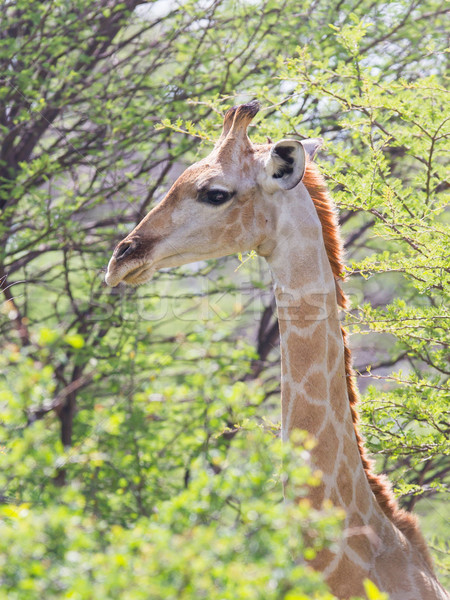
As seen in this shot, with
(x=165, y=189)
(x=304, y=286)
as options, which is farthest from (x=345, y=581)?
(x=165, y=189)

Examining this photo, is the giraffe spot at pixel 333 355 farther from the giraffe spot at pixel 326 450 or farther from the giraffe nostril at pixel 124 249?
the giraffe nostril at pixel 124 249

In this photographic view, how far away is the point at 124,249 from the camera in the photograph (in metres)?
3.75

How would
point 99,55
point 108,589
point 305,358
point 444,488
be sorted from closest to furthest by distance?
point 108,589
point 305,358
point 444,488
point 99,55

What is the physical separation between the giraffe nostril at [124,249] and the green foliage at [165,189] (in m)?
0.54

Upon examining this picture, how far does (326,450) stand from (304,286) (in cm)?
85

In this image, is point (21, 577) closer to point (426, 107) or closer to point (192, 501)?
point (192, 501)

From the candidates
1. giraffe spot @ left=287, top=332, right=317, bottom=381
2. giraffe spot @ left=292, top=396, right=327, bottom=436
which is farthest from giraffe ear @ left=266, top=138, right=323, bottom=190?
giraffe spot @ left=292, top=396, right=327, bottom=436

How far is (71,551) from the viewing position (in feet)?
6.47

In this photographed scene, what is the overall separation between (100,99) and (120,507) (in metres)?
4.15

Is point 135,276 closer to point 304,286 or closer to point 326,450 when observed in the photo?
point 304,286

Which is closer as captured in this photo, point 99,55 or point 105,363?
point 105,363

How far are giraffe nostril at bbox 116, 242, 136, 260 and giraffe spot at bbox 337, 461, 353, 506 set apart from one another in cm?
158

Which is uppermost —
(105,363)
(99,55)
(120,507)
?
(99,55)

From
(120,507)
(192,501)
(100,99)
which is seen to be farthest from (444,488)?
(100,99)
